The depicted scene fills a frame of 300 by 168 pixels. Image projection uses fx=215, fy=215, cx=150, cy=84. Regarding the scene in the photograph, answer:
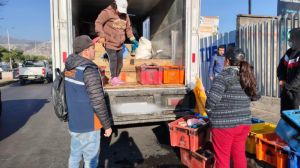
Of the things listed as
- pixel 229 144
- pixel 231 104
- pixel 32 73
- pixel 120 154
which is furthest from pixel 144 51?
pixel 32 73

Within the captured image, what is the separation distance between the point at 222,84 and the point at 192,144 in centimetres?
117

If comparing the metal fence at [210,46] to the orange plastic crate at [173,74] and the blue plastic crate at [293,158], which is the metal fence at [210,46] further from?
the blue plastic crate at [293,158]

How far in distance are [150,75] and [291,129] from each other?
2.47m

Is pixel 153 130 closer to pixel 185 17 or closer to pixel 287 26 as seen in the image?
pixel 185 17

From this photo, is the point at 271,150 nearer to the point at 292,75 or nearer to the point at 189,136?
the point at 189,136

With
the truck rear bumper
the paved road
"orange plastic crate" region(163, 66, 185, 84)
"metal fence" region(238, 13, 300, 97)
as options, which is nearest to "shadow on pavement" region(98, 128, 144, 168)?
the paved road

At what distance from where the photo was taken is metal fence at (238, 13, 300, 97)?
18.4ft

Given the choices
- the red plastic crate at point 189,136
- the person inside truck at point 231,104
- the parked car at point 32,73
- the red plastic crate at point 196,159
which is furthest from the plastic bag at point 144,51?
the parked car at point 32,73

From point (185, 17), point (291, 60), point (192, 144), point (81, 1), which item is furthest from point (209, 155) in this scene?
point (81, 1)

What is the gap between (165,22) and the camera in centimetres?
574

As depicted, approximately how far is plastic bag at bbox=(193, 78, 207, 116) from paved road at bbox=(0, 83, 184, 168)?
864mm

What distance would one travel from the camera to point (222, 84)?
2.29 m

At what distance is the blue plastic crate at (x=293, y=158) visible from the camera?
2512 millimetres

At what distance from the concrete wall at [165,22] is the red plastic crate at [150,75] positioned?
91 centimetres
